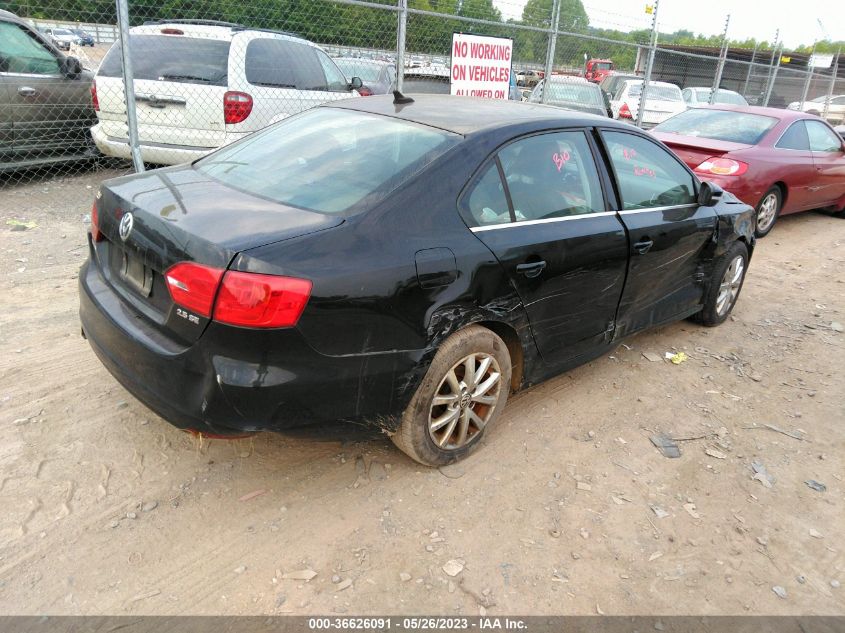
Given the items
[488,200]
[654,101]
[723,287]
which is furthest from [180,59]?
[654,101]

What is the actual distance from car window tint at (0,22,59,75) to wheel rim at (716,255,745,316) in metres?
7.56

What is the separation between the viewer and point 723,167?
7.19 m

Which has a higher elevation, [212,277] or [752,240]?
[212,277]

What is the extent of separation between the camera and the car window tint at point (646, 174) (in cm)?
371

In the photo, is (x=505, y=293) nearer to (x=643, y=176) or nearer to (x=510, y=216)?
(x=510, y=216)

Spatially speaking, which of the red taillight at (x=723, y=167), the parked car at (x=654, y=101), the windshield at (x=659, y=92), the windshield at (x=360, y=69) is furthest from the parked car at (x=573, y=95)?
the red taillight at (x=723, y=167)

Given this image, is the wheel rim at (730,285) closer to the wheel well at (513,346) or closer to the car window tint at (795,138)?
the wheel well at (513,346)

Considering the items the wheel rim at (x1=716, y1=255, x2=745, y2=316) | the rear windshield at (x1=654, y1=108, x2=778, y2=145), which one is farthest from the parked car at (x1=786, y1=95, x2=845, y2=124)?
the wheel rim at (x1=716, y1=255, x2=745, y2=316)

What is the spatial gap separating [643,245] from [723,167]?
14.1 ft

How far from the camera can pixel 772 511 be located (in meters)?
3.04

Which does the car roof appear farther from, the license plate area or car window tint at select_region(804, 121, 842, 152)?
car window tint at select_region(804, 121, 842, 152)

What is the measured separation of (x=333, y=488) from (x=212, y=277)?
1.18 m

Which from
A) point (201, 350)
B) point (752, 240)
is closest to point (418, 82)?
point (752, 240)

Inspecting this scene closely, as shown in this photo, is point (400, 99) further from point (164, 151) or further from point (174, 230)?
point (164, 151)
